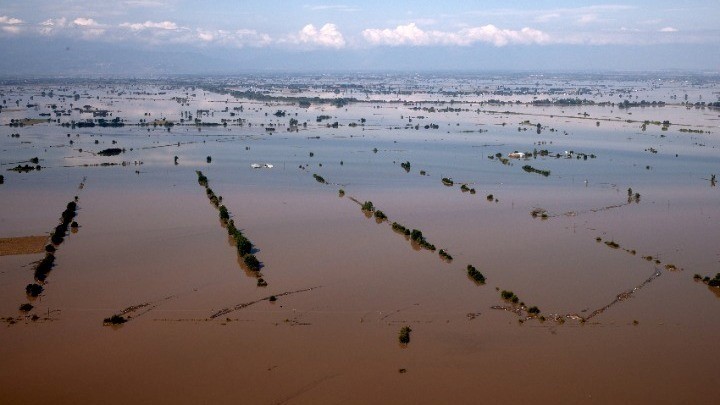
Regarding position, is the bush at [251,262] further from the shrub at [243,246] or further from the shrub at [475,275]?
the shrub at [475,275]

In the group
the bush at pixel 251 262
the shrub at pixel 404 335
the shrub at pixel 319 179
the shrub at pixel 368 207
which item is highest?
the shrub at pixel 319 179

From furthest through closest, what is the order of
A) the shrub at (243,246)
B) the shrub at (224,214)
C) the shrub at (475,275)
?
the shrub at (224,214), the shrub at (243,246), the shrub at (475,275)

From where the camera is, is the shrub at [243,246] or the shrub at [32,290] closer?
the shrub at [32,290]

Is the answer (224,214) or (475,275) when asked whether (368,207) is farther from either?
(475,275)

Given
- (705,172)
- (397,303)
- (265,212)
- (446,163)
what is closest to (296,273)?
(397,303)

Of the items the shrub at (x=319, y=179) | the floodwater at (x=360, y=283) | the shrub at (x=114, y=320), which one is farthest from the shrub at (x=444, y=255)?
the shrub at (x=319, y=179)

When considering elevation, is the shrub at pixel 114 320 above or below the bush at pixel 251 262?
below

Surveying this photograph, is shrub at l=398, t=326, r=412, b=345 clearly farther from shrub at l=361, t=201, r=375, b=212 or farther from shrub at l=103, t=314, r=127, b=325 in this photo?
shrub at l=361, t=201, r=375, b=212

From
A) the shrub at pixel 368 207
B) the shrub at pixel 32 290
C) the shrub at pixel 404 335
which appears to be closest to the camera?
the shrub at pixel 404 335

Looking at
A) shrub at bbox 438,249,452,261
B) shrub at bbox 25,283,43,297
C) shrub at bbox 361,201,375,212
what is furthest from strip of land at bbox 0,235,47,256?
shrub at bbox 438,249,452,261
